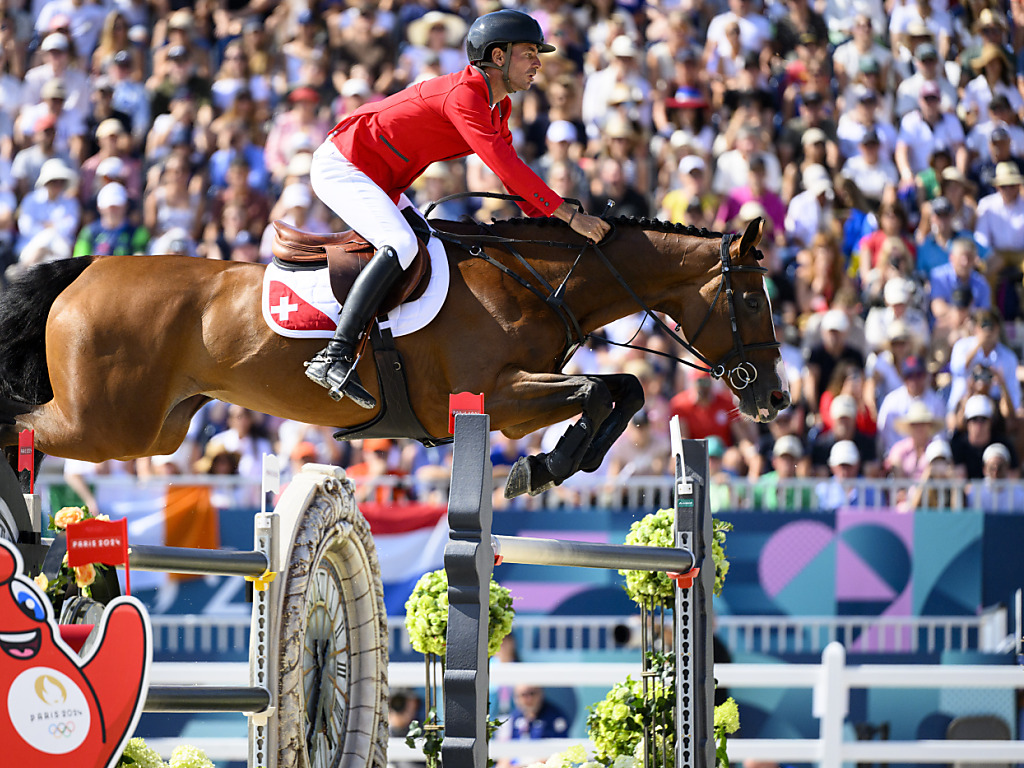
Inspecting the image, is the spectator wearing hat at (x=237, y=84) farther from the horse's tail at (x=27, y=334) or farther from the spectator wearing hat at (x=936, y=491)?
the spectator wearing hat at (x=936, y=491)

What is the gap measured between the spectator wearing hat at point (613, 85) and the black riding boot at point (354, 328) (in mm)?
5817

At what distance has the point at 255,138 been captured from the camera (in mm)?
10203

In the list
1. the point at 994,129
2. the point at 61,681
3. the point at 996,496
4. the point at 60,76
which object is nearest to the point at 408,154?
the point at 61,681

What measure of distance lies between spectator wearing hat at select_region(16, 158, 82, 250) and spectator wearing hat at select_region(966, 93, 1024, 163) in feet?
21.9

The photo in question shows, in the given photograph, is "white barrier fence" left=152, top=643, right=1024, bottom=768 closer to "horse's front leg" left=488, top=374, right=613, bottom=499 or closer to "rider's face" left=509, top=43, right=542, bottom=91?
"horse's front leg" left=488, top=374, right=613, bottom=499

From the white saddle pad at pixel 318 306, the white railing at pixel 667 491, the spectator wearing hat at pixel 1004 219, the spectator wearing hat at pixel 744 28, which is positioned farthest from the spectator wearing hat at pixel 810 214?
the white saddle pad at pixel 318 306

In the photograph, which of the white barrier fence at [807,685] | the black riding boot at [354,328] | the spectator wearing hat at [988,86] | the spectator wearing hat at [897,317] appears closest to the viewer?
the black riding boot at [354,328]

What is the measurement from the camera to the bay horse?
4.59 metres

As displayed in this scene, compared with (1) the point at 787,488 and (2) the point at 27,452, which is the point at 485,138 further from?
(1) the point at 787,488

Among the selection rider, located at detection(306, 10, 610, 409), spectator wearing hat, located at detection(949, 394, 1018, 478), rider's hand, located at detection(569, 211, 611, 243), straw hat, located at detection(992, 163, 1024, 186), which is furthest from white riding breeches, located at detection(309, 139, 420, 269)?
straw hat, located at detection(992, 163, 1024, 186)

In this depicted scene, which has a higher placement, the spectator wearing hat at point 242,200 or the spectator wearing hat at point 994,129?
the spectator wearing hat at point 994,129

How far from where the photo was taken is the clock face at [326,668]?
3.72 m

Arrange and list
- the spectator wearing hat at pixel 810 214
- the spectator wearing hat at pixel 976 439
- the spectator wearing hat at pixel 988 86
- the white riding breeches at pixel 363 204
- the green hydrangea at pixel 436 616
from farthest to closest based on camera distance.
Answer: the spectator wearing hat at pixel 988 86 → the spectator wearing hat at pixel 810 214 → the spectator wearing hat at pixel 976 439 → the white riding breeches at pixel 363 204 → the green hydrangea at pixel 436 616

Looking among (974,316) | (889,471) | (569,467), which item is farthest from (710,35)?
(569,467)
